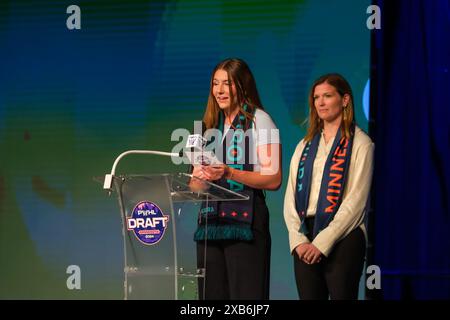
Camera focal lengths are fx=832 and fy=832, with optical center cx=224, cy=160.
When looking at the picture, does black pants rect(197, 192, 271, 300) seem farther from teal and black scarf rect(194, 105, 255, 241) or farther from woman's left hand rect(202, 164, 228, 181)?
woman's left hand rect(202, 164, 228, 181)

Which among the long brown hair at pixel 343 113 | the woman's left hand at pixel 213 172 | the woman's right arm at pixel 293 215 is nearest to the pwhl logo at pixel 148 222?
the woman's left hand at pixel 213 172

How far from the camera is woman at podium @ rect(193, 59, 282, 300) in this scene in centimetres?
411

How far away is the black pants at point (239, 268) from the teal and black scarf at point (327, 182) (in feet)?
1.13

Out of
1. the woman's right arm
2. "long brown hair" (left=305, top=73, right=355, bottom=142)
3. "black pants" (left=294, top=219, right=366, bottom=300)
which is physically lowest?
"black pants" (left=294, top=219, right=366, bottom=300)

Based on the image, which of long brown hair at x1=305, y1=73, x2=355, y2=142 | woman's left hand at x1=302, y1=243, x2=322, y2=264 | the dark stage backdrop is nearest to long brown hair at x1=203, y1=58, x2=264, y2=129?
long brown hair at x1=305, y1=73, x2=355, y2=142

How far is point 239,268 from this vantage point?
13.6 feet

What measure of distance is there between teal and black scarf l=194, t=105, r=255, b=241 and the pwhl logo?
399mm

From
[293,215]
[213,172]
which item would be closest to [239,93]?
[213,172]

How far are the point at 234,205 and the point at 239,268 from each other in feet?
1.14

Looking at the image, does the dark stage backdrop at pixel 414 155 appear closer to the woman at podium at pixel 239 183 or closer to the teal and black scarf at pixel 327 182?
the teal and black scarf at pixel 327 182

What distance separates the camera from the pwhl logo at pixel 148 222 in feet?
11.9

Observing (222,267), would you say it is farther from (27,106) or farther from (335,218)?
(27,106)

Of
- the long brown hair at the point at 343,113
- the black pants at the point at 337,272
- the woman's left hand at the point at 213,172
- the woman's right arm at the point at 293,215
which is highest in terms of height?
the long brown hair at the point at 343,113

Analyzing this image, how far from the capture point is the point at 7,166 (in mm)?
5957
